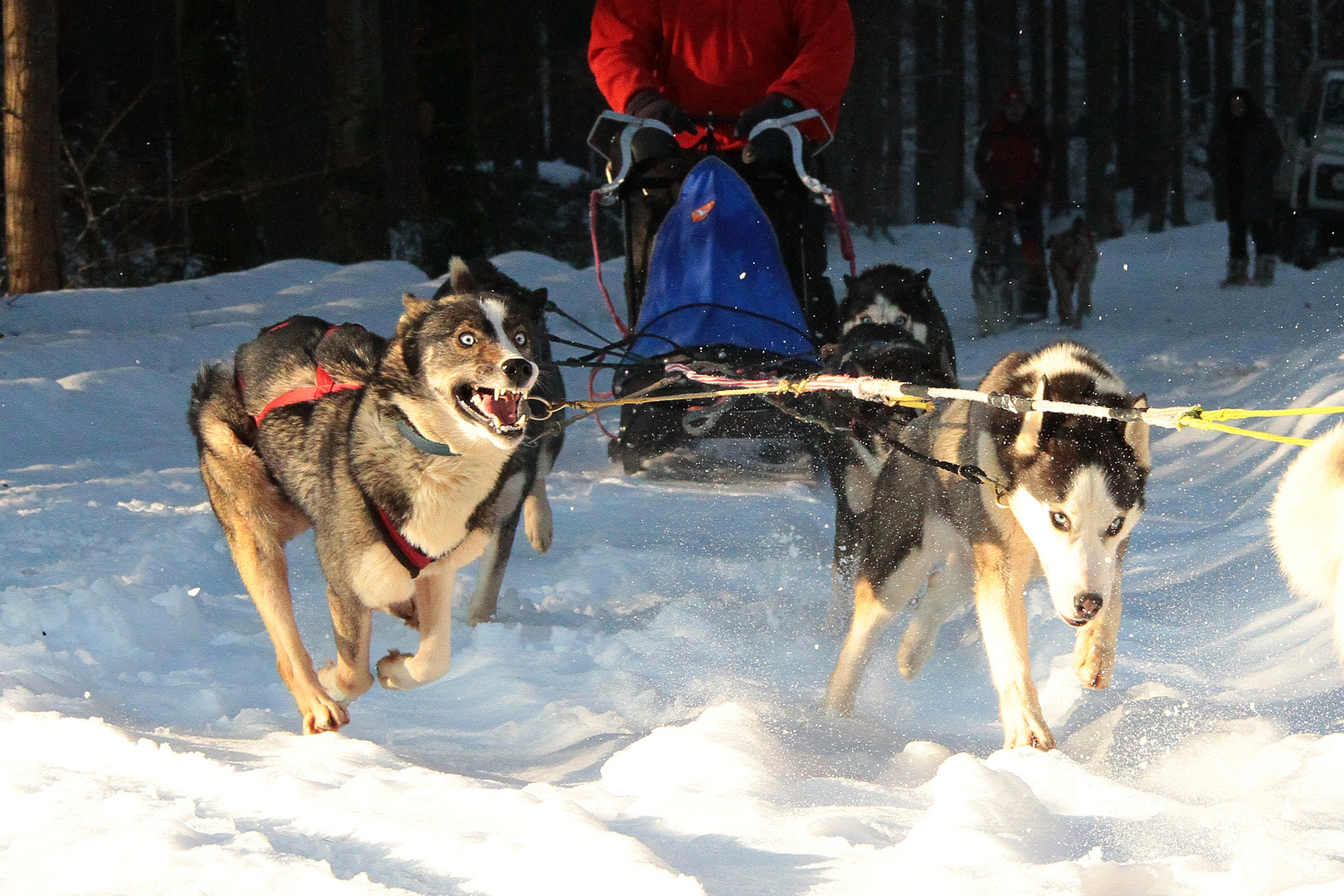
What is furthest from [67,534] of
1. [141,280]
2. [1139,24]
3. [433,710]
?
[1139,24]

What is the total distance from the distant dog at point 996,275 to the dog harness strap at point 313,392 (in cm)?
879

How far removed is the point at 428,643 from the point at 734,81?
320 cm

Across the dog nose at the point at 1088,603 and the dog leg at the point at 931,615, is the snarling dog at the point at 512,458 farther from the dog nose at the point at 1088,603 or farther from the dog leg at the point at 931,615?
the dog nose at the point at 1088,603

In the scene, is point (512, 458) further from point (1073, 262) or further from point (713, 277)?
point (1073, 262)

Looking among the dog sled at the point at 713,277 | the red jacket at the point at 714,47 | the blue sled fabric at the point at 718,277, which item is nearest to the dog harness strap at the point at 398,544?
the dog sled at the point at 713,277

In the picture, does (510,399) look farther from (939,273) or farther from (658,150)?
(939,273)

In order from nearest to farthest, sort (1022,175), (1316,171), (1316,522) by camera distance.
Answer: (1316,522)
(1022,175)
(1316,171)

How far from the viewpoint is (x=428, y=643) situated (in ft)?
10.3

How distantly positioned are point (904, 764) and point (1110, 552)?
2.03 ft

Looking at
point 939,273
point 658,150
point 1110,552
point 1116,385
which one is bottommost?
point 939,273

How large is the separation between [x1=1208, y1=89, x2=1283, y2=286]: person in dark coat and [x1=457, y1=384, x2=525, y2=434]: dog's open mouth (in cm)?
1102

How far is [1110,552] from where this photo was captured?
2.74 m

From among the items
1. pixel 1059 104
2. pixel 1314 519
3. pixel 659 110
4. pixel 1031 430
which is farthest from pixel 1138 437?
pixel 1059 104

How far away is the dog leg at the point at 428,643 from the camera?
312cm
